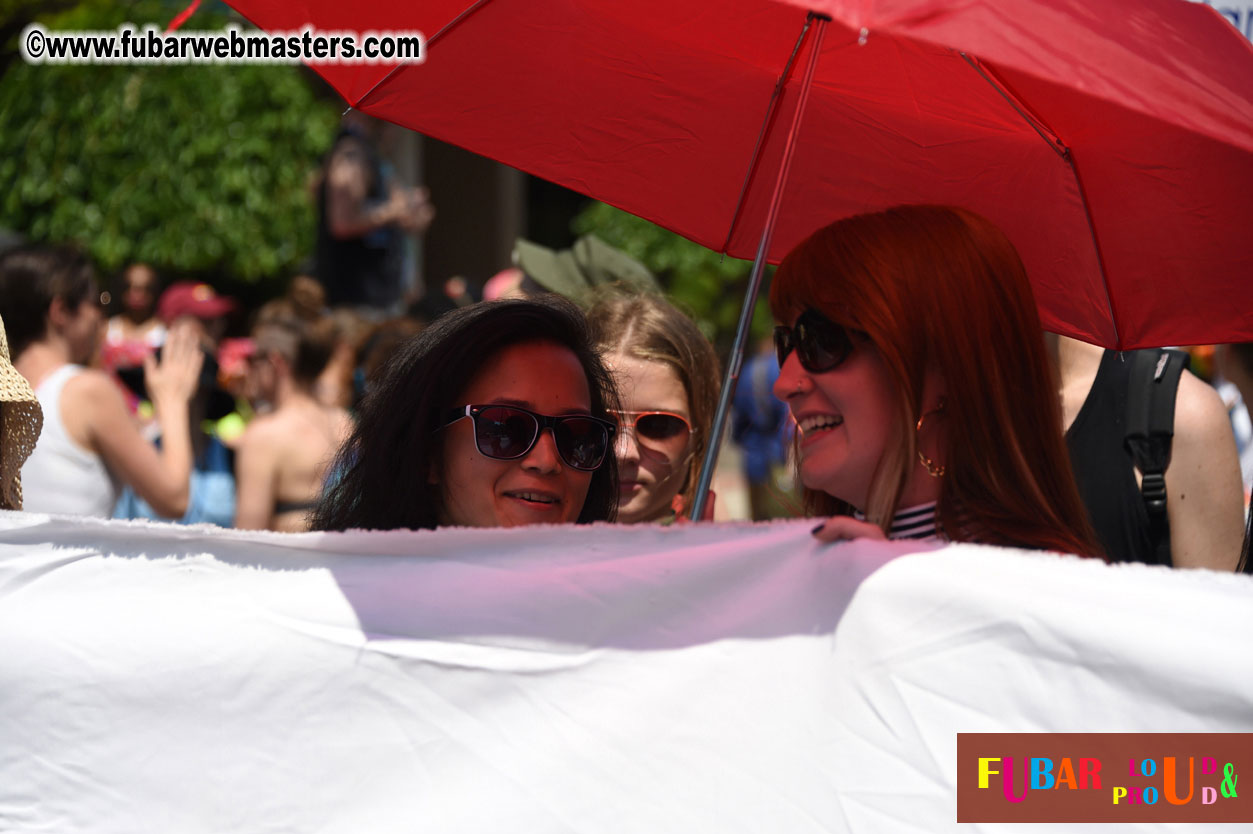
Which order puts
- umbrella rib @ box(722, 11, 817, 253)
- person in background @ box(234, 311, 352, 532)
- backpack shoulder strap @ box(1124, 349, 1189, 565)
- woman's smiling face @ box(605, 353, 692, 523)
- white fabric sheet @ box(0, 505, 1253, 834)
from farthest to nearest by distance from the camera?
person in background @ box(234, 311, 352, 532) < woman's smiling face @ box(605, 353, 692, 523) < backpack shoulder strap @ box(1124, 349, 1189, 565) < umbrella rib @ box(722, 11, 817, 253) < white fabric sheet @ box(0, 505, 1253, 834)

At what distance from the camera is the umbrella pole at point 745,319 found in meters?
2.32

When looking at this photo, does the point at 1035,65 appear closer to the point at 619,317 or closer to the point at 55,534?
the point at 55,534

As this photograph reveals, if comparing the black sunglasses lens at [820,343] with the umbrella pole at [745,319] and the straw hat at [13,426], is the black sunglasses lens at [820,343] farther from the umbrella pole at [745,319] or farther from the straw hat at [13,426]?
the straw hat at [13,426]

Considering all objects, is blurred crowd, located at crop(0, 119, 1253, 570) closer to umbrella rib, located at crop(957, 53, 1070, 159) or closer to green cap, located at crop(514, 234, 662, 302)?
green cap, located at crop(514, 234, 662, 302)

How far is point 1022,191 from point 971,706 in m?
1.35

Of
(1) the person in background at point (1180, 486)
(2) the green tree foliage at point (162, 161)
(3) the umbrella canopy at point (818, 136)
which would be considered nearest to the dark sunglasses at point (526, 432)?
(3) the umbrella canopy at point (818, 136)

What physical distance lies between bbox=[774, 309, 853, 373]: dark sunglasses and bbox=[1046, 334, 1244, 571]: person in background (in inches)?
47.9

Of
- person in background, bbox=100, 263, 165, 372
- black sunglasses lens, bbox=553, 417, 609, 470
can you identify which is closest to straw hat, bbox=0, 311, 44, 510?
black sunglasses lens, bbox=553, 417, 609, 470

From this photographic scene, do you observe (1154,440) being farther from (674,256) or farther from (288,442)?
(674,256)

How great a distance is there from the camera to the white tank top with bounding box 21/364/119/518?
405cm

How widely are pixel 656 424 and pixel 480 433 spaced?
827 mm

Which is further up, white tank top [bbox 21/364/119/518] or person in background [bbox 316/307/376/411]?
person in background [bbox 316/307/376/411]

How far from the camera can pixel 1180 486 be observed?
9.61 ft

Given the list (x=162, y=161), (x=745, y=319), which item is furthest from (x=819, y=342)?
(x=162, y=161)
